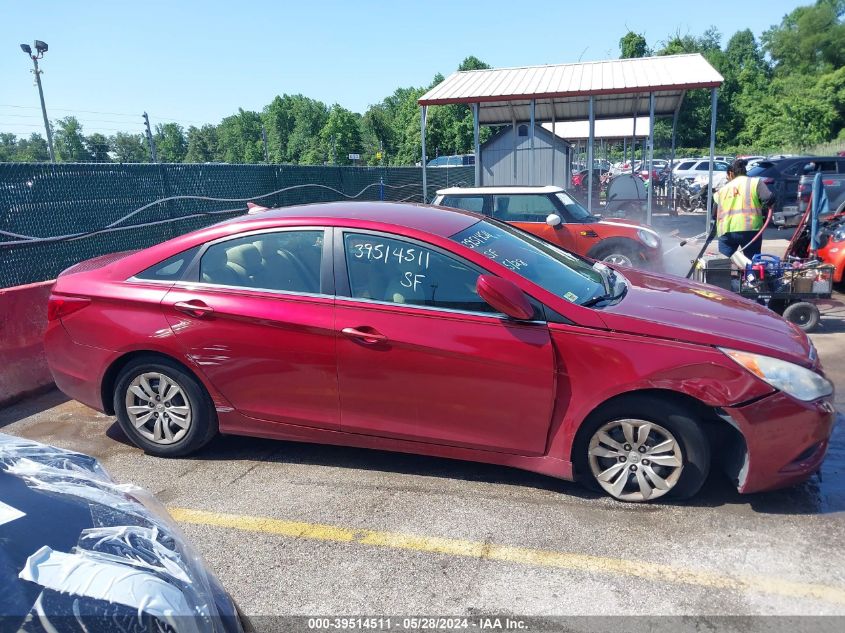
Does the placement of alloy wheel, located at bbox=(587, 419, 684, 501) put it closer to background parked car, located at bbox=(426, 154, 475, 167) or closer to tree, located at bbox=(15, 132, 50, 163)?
background parked car, located at bbox=(426, 154, 475, 167)

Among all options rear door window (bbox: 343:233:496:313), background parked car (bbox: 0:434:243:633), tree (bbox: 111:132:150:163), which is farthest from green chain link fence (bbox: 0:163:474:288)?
tree (bbox: 111:132:150:163)

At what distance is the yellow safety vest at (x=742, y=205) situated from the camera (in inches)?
315

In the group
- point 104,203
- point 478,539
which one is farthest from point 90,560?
point 104,203

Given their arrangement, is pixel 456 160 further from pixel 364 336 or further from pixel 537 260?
pixel 364 336

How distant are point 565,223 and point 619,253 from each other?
2.86ft

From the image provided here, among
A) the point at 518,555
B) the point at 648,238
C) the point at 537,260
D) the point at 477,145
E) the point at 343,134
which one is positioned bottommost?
the point at 518,555

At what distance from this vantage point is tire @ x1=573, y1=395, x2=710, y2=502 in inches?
136

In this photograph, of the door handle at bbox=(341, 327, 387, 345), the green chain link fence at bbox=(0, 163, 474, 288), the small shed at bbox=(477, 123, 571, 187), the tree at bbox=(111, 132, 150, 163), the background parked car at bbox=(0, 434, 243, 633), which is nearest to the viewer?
the background parked car at bbox=(0, 434, 243, 633)

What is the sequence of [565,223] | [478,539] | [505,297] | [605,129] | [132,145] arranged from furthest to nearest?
[132,145]
[605,129]
[565,223]
[505,297]
[478,539]

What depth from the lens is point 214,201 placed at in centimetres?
1002

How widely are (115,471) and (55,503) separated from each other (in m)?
2.62

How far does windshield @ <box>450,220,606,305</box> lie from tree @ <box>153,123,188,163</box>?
92.0m

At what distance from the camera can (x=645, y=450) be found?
3.53 meters

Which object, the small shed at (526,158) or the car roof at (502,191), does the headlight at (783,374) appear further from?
the small shed at (526,158)
